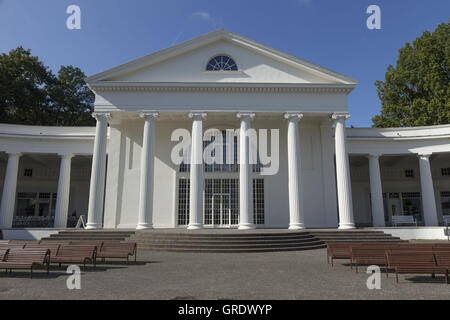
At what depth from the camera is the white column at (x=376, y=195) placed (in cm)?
2092

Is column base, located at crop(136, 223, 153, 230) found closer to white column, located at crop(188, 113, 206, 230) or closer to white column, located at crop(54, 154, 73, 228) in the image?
white column, located at crop(188, 113, 206, 230)

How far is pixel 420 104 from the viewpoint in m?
27.9

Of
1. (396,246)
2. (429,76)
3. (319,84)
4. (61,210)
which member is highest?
(429,76)

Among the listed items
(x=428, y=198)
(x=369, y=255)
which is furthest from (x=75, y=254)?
(x=428, y=198)

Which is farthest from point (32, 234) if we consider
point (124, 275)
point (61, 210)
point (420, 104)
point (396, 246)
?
point (420, 104)

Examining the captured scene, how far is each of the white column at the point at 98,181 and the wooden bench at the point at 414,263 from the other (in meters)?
16.0

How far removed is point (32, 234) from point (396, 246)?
19.1m

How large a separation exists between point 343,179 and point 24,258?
54.8 ft

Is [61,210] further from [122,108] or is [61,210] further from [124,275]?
[124,275]

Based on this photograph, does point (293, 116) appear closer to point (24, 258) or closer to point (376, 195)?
point (376, 195)

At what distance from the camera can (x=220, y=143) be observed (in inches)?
841

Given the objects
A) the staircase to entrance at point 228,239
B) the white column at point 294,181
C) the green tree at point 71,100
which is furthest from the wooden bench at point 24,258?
the green tree at point 71,100

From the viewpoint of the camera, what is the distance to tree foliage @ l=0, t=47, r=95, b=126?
30.0m

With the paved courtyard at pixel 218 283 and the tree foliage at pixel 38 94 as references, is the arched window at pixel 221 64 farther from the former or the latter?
the tree foliage at pixel 38 94
